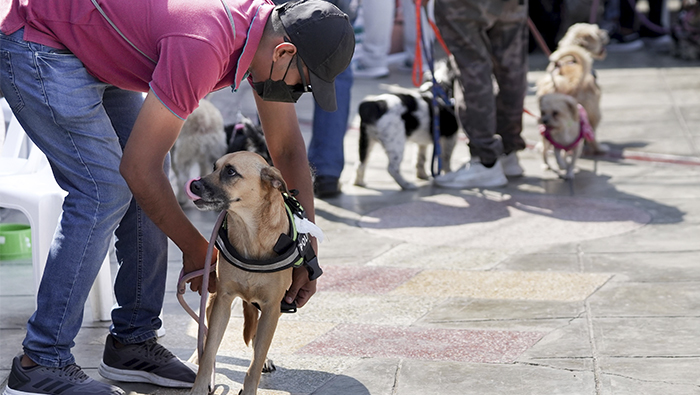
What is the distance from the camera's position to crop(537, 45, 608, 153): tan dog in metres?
7.38

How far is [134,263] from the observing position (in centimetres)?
311

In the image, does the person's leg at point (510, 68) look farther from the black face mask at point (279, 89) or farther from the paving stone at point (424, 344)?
the black face mask at point (279, 89)

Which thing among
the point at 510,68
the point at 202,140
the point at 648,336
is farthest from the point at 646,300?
the point at 202,140

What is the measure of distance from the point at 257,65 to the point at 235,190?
45cm

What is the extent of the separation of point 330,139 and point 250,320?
3.25 m

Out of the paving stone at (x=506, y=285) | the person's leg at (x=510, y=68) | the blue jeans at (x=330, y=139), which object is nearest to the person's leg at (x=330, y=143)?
the blue jeans at (x=330, y=139)

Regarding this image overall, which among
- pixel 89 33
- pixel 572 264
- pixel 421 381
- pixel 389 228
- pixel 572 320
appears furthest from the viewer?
pixel 389 228

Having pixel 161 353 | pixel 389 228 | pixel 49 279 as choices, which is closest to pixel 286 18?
pixel 49 279

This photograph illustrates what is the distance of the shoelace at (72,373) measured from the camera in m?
2.86

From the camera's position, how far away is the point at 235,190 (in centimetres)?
284

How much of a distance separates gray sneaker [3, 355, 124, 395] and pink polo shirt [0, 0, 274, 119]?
103cm

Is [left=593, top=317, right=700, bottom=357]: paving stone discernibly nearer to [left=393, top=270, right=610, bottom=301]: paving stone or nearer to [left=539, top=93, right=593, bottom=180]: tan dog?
[left=393, top=270, right=610, bottom=301]: paving stone

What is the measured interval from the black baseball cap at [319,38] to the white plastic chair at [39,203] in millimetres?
1458

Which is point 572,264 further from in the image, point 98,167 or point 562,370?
point 98,167
